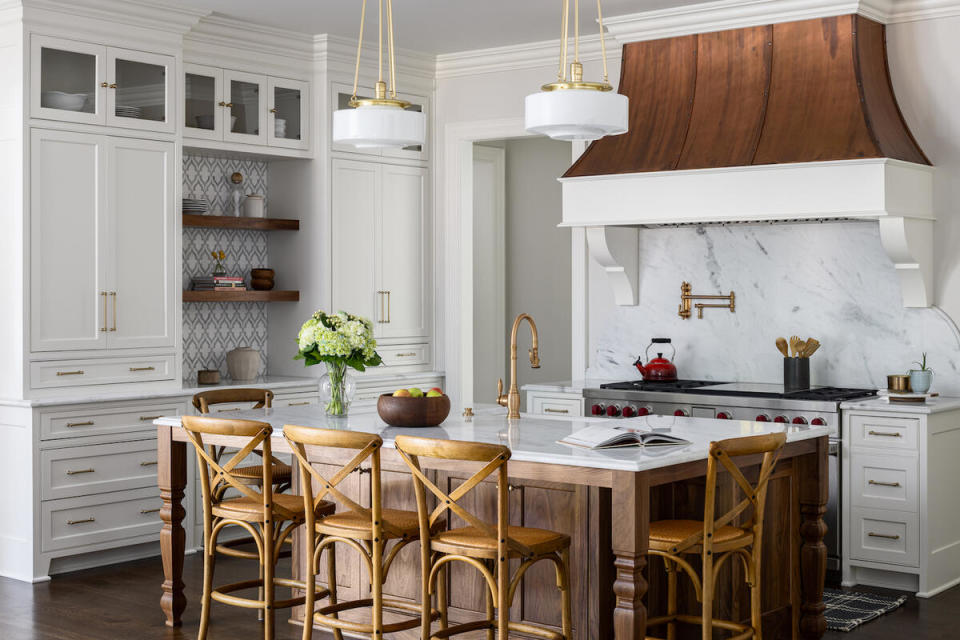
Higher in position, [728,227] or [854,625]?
[728,227]

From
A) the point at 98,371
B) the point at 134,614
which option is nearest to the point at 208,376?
the point at 98,371

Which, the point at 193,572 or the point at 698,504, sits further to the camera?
the point at 193,572

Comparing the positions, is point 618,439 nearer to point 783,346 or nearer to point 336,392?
point 336,392

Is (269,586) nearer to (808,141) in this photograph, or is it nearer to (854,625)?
(854,625)

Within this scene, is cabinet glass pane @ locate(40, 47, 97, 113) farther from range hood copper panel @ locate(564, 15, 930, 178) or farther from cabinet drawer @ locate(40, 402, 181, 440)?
range hood copper panel @ locate(564, 15, 930, 178)

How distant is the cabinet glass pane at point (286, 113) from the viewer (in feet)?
22.4

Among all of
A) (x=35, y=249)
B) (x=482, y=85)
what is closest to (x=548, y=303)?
(x=482, y=85)

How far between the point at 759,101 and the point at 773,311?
3.73ft

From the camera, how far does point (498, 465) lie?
3561mm

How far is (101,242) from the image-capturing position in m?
5.86

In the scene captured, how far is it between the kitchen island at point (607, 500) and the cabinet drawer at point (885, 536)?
101 cm

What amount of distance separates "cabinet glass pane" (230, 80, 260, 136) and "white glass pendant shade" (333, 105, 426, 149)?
254 centimetres

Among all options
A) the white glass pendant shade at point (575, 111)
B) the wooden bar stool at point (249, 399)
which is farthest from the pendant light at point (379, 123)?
the wooden bar stool at point (249, 399)

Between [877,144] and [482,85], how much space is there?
9.34ft
